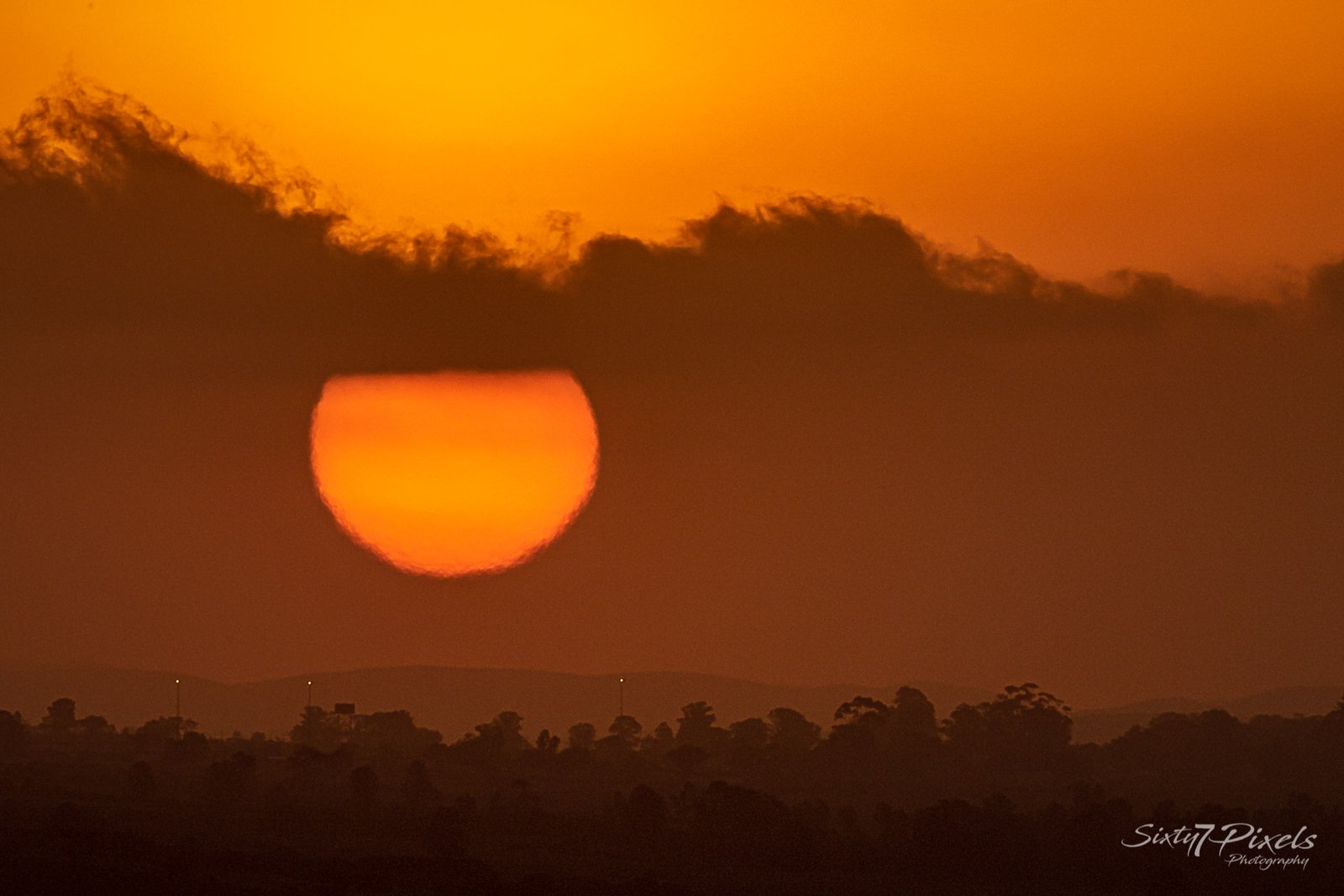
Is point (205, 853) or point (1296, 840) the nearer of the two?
point (205, 853)

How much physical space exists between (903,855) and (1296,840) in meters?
31.8

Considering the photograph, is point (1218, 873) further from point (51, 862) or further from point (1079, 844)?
point (51, 862)

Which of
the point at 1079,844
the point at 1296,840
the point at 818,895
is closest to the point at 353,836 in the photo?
the point at 818,895

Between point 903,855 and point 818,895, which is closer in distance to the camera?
point 818,895

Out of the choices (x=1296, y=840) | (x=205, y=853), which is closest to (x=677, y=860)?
(x=205, y=853)

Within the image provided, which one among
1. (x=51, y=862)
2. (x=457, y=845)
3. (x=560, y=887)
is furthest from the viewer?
(x=457, y=845)

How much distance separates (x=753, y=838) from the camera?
637 feet

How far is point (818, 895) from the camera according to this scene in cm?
17725

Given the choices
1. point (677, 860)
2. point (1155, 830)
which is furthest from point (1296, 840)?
point (677, 860)

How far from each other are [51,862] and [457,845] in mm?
35135

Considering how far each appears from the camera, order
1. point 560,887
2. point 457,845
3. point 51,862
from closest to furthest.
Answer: point 51,862
point 560,887
point 457,845

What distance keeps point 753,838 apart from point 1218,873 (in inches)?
1435

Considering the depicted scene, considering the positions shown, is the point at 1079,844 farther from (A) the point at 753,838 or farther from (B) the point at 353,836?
(B) the point at 353,836

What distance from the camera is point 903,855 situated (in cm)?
19212
